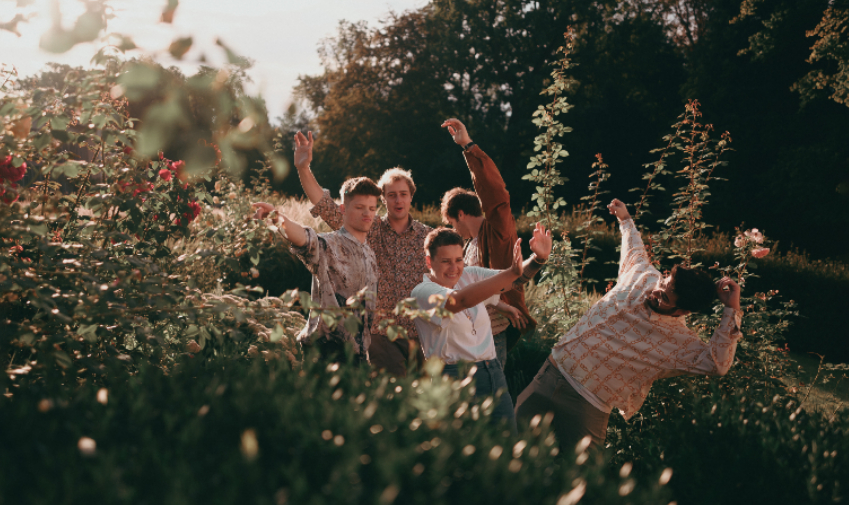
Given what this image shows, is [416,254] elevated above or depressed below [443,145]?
above

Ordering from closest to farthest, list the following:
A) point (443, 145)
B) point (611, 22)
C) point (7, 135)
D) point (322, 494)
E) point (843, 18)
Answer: point (322, 494)
point (7, 135)
point (843, 18)
point (611, 22)
point (443, 145)

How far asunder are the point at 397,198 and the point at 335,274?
772 mm

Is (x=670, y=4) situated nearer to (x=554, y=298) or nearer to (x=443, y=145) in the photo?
(x=443, y=145)

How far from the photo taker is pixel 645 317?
2.76m

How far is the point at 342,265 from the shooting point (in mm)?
3061

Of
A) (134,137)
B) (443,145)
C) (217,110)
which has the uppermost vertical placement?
(217,110)

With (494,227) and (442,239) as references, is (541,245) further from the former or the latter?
(494,227)

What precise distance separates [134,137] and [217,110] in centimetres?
149

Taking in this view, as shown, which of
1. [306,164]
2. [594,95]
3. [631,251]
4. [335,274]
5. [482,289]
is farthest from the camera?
[594,95]

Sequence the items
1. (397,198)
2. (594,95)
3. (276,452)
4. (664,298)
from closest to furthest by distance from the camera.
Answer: (276,452) < (664,298) < (397,198) < (594,95)

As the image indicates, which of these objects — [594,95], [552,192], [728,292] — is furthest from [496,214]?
[594,95]

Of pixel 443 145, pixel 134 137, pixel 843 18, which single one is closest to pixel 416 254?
pixel 134 137

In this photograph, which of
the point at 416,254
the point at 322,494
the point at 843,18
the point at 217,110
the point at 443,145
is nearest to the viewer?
the point at 322,494

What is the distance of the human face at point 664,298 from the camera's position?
2.60 meters
